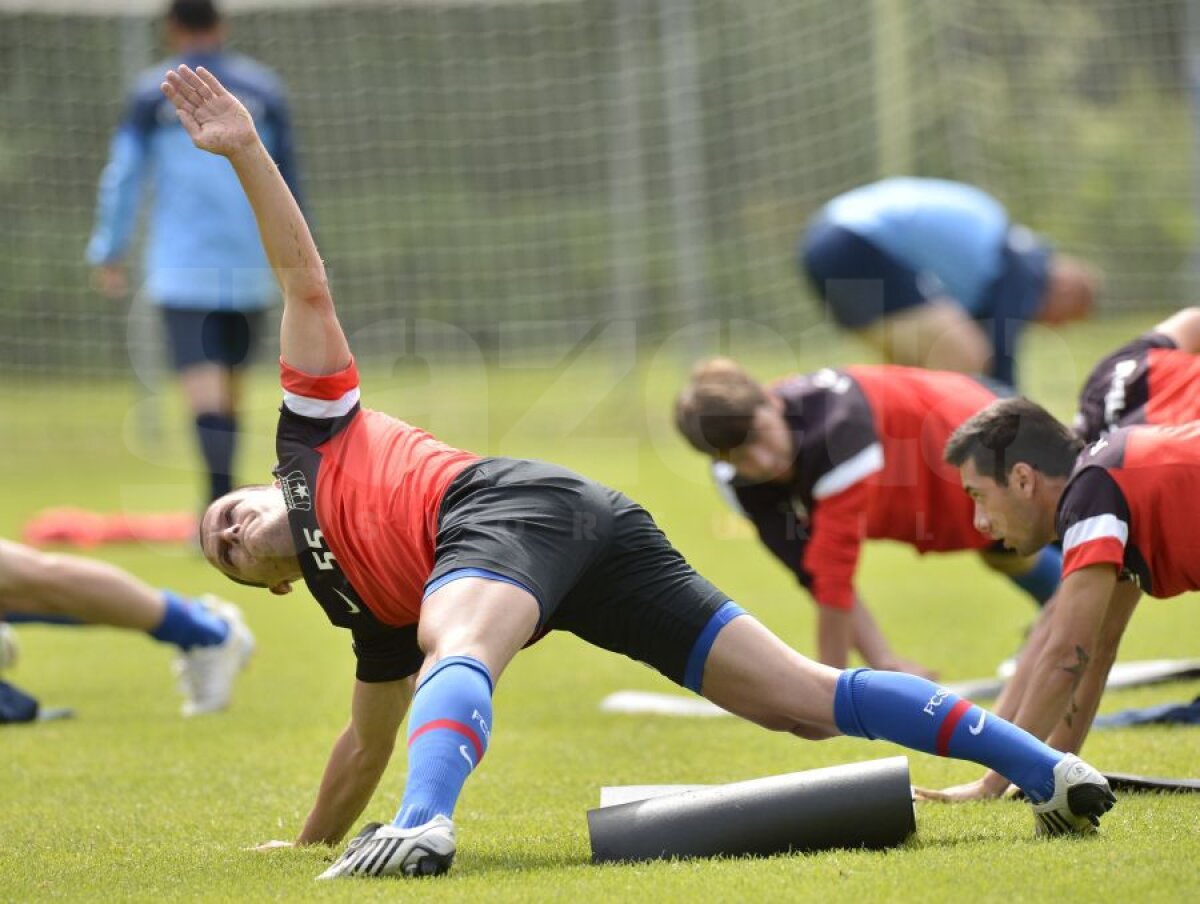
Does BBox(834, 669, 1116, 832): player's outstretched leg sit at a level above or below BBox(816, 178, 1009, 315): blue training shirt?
above

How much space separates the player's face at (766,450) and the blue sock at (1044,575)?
0.94m

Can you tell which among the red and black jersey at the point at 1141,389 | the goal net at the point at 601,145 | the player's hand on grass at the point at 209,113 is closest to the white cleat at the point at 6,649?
the player's hand on grass at the point at 209,113

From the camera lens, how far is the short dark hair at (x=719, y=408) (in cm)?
531

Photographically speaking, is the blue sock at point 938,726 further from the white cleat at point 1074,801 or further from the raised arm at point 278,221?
the raised arm at point 278,221

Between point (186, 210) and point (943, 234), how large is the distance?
12.9 ft

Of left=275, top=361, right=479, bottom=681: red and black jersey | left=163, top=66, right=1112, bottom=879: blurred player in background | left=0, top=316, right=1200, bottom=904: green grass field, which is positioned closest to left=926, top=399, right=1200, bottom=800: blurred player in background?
left=0, top=316, right=1200, bottom=904: green grass field

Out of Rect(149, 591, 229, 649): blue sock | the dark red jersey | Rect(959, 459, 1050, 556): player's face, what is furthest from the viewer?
Rect(149, 591, 229, 649): blue sock

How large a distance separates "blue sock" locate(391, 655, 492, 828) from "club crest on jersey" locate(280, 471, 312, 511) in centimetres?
54

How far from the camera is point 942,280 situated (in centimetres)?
869

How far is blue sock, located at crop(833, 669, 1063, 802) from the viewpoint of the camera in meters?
3.43

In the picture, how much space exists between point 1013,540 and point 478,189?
10.9m

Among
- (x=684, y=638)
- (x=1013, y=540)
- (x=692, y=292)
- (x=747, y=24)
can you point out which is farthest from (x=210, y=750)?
(x=747, y=24)

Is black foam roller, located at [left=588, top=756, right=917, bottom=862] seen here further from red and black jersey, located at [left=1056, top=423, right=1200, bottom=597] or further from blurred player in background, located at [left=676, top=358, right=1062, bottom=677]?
blurred player in background, located at [left=676, top=358, right=1062, bottom=677]

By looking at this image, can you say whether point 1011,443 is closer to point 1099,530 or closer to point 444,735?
point 1099,530
